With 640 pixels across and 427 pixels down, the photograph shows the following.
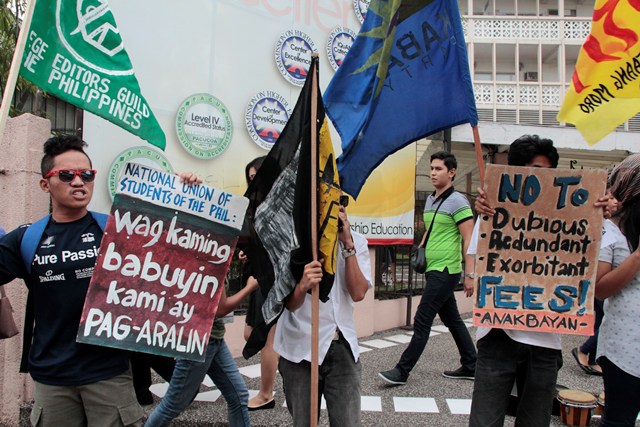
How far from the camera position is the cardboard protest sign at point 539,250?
243cm

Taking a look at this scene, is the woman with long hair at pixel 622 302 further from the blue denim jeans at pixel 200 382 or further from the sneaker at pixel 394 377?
the sneaker at pixel 394 377

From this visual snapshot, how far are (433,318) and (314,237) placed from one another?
2.75 metres

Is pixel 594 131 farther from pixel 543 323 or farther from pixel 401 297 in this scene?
pixel 401 297

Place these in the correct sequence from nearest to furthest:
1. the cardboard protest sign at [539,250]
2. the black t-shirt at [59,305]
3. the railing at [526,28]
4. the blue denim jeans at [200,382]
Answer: the black t-shirt at [59,305] → the cardboard protest sign at [539,250] → the blue denim jeans at [200,382] → the railing at [526,28]

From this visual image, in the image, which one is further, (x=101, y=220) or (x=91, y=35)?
(x=91, y=35)

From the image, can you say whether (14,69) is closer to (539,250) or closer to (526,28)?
(539,250)

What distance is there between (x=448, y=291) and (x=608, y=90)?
2399 mm

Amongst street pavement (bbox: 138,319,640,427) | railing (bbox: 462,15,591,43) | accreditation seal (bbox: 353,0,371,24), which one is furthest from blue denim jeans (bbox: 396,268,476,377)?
railing (bbox: 462,15,591,43)

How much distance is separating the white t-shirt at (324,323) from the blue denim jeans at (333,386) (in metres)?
0.05

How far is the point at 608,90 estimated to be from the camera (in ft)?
9.61

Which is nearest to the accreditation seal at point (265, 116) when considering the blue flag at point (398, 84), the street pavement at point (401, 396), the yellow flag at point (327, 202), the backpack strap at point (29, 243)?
the street pavement at point (401, 396)

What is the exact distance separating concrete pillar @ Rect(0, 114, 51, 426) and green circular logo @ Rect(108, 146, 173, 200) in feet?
2.47

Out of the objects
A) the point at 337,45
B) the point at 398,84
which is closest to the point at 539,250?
the point at 398,84

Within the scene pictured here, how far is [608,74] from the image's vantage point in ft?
9.59
